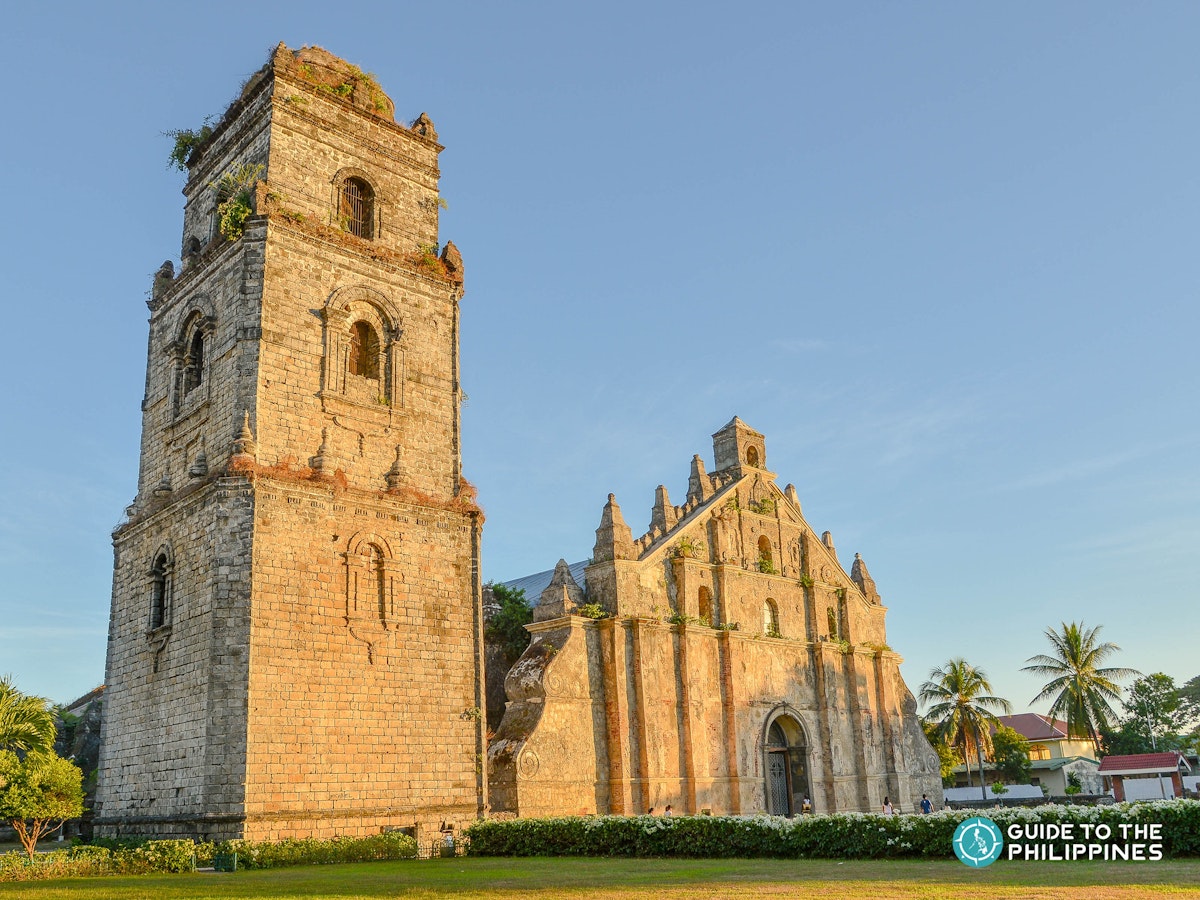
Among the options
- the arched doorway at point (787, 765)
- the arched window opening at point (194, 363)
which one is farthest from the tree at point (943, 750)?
the arched window opening at point (194, 363)

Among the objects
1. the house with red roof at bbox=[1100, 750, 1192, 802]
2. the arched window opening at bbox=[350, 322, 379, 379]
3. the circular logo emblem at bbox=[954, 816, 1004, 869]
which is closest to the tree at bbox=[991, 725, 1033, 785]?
the house with red roof at bbox=[1100, 750, 1192, 802]

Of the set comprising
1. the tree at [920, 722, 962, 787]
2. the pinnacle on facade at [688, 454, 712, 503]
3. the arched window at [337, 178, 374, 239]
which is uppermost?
the arched window at [337, 178, 374, 239]

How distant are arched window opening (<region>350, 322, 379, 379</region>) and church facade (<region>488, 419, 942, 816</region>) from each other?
8199 millimetres

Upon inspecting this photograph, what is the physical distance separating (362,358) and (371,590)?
5.33 m

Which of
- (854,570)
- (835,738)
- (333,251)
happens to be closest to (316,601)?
(333,251)

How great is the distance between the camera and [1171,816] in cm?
1501

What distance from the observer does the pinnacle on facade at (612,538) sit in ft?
92.5

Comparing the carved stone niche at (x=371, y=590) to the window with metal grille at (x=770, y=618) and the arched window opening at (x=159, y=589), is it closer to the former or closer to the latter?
the arched window opening at (x=159, y=589)

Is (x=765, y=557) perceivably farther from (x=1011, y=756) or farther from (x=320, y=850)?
(x=1011, y=756)

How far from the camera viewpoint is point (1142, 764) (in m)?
39.4

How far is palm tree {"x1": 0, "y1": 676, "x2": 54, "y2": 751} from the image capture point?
2098 centimetres

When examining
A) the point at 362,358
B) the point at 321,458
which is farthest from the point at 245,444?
the point at 362,358

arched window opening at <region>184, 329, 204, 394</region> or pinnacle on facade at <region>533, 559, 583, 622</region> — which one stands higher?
arched window opening at <region>184, 329, 204, 394</region>

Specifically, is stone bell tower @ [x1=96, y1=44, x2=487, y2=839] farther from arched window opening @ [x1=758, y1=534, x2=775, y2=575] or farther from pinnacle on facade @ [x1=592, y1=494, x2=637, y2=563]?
arched window opening @ [x1=758, y1=534, x2=775, y2=575]
